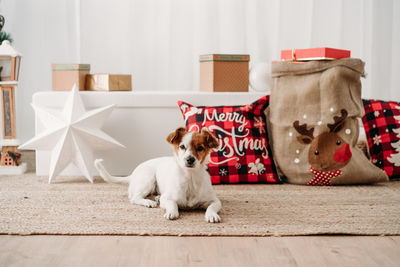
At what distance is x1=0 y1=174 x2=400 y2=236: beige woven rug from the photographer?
4.64 feet

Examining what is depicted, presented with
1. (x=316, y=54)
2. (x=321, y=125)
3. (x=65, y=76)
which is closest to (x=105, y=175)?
(x=65, y=76)

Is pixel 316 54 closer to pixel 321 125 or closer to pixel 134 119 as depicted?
pixel 321 125

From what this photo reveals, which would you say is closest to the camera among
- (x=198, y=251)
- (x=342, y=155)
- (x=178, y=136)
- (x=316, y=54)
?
(x=198, y=251)

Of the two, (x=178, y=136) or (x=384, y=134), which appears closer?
(x=178, y=136)

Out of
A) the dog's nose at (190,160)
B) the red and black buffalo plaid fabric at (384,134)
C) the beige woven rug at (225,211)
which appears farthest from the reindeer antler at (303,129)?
the dog's nose at (190,160)

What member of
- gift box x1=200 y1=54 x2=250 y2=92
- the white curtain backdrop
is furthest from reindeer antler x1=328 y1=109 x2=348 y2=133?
the white curtain backdrop

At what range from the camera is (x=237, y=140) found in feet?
7.09

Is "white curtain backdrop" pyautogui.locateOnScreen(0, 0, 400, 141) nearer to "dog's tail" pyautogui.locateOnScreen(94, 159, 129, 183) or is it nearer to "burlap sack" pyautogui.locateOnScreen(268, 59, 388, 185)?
"burlap sack" pyautogui.locateOnScreen(268, 59, 388, 185)

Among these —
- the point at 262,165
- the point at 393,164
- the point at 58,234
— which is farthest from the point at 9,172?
the point at 393,164

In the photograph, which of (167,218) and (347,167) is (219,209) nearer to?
(167,218)

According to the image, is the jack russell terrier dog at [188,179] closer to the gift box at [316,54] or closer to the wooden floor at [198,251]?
the wooden floor at [198,251]

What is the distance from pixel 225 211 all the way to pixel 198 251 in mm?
406

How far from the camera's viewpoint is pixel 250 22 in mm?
3096

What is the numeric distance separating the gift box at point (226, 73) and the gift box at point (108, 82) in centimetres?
48
